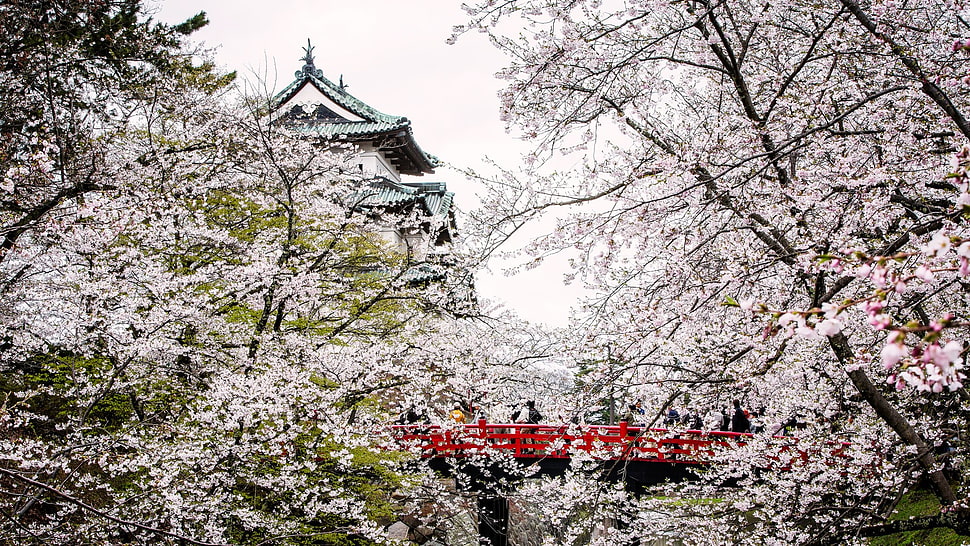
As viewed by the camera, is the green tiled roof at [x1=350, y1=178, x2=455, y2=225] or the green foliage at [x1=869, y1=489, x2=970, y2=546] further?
the green tiled roof at [x1=350, y1=178, x2=455, y2=225]

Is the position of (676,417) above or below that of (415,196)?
below

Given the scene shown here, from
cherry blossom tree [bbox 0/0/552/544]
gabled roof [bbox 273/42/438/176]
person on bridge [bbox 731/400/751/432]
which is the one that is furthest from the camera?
gabled roof [bbox 273/42/438/176]

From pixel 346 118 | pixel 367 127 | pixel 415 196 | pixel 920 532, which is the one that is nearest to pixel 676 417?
pixel 920 532

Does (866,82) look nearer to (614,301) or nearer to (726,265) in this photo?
(726,265)

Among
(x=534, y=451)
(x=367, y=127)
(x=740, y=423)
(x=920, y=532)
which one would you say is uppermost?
(x=367, y=127)

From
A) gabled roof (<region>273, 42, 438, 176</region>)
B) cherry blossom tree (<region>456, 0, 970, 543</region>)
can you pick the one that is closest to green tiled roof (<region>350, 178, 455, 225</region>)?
gabled roof (<region>273, 42, 438, 176</region>)

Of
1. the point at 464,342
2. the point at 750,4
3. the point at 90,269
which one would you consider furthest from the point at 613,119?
the point at 90,269

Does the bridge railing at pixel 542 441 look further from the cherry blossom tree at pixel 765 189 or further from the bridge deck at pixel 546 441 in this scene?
the cherry blossom tree at pixel 765 189

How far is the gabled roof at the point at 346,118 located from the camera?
1716 centimetres

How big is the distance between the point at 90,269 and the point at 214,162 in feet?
7.40

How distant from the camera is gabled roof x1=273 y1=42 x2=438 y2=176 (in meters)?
17.2

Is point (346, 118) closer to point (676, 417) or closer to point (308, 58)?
point (308, 58)

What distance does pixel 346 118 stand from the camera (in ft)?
60.2

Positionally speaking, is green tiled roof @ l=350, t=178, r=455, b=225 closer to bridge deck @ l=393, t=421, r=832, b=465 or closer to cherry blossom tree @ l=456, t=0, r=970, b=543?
bridge deck @ l=393, t=421, r=832, b=465
